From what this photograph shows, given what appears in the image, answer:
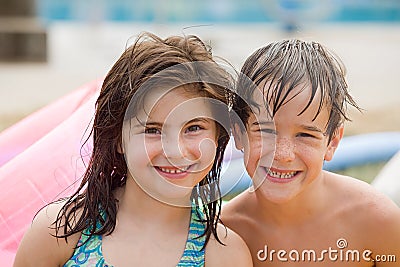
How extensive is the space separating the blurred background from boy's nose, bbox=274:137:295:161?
1417mm

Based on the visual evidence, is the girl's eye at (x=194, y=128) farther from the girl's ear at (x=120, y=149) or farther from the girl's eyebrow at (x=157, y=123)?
the girl's ear at (x=120, y=149)

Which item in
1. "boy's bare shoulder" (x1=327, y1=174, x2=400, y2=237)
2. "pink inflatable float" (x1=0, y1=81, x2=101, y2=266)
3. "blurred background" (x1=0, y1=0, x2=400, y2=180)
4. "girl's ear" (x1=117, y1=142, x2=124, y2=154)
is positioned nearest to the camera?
"girl's ear" (x1=117, y1=142, x2=124, y2=154)

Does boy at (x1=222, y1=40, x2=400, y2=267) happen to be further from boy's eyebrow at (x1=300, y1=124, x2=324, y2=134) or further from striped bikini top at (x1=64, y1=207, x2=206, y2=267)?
striped bikini top at (x1=64, y1=207, x2=206, y2=267)

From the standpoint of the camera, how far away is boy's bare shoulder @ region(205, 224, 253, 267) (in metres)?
1.47

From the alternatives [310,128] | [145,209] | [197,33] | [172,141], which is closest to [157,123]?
[172,141]

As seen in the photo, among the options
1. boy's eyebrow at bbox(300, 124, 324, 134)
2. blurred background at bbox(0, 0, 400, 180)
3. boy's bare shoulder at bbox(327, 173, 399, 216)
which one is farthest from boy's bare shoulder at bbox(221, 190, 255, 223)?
blurred background at bbox(0, 0, 400, 180)

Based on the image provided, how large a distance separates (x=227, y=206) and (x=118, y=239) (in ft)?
1.16

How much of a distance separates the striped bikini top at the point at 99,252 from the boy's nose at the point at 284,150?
0.21m

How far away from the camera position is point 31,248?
1.47 meters

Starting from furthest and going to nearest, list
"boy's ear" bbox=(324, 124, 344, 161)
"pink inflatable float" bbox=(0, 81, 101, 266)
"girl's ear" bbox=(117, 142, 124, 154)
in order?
"pink inflatable float" bbox=(0, 81, 101, 266) < "boy's ear" bbox=(324, 124, 344, 161) < "girl's ear" bbox=(117, 142, 124, 154)

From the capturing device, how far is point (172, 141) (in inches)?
54.1

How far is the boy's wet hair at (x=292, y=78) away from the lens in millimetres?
1489

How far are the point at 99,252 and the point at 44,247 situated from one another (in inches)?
4.2

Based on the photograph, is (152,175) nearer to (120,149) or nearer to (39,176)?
(120,149)
